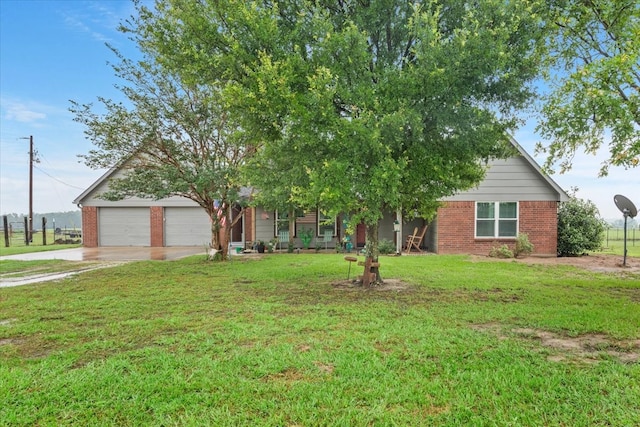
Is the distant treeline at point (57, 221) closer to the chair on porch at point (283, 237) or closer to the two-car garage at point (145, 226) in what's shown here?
the two-car garage at point (145, 226)

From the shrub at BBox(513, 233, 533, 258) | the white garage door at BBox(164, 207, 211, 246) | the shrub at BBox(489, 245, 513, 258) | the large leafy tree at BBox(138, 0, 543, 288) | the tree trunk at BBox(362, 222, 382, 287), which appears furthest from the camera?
the white garage door at BBox(164, 207, 211, 246)

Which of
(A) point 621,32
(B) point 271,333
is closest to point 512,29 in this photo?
(A) point 621,32

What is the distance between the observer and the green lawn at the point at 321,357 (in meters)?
2.87

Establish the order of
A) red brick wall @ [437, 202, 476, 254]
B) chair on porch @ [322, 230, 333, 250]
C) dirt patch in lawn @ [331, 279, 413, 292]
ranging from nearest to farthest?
1. dirt patch in lawn @ [331, 279, 413, 292]
2. red brick wall @ [437, 202, 476, 254]
3. chair on porch @ [322, 230, 333, 250]

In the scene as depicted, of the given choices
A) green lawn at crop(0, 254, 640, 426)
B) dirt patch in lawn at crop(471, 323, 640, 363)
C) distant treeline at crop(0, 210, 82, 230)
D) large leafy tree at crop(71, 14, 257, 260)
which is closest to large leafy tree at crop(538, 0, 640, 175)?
green lawn at crop(0, 254, 640, 426)

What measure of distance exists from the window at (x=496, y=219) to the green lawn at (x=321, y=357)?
7.58 m

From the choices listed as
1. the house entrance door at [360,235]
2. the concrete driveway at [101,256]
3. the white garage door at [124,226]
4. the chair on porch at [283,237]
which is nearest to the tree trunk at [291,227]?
the chair on porch at [283,237]

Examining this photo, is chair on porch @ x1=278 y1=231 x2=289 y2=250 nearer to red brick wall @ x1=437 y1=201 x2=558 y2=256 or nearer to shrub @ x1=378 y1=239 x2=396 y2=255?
shrub @ x1=378 y1=239 x2=396 y2=255

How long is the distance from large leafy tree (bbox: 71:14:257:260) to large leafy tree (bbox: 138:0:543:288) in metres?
4.29

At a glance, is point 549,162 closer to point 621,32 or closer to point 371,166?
point 621,32

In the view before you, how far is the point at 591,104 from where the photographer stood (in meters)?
5.88

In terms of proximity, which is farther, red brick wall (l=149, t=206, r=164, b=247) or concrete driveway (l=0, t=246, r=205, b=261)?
red brick wall (l=149, t=206, r=164, b=247)

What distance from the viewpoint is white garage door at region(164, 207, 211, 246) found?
21297mm

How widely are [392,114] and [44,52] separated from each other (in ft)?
52.2
